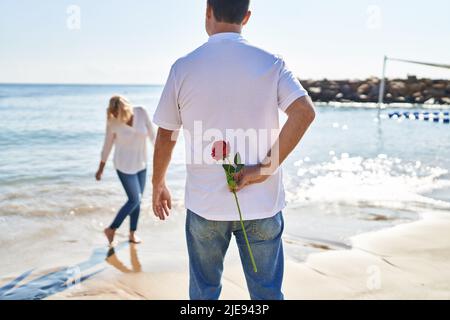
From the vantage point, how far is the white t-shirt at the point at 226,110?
6.87 feet

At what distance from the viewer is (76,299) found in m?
4.04

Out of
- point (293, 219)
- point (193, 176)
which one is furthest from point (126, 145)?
point (193, 176)

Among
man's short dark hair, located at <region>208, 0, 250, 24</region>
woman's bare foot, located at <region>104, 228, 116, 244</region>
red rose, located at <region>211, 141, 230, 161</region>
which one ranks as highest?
man's short dark hair, located at <region>208, 0, 250, 24</region>

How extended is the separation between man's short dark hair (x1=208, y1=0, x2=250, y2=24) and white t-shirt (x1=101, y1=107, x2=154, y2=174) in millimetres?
3154

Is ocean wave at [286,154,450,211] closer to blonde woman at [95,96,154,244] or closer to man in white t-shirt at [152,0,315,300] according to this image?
blonde woman at [95,96,154,244]

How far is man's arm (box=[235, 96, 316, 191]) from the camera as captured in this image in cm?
211

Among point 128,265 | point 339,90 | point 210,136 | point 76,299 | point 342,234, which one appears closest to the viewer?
point 210,136

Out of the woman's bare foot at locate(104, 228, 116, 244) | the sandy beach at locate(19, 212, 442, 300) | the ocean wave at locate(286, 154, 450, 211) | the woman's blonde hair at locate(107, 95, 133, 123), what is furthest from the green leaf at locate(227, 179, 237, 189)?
the ocean wave at locate(286, 154, 450, 211)

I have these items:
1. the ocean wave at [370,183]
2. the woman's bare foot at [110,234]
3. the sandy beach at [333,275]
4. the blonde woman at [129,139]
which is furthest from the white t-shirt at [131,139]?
the ocean wave at [370,183]

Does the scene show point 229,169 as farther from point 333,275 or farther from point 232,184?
point 333,275

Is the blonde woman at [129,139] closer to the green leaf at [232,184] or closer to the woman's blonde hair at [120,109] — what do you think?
the woman's blonde hair at [120,109]

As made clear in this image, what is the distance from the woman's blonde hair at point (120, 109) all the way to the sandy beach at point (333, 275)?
1.34 meters
